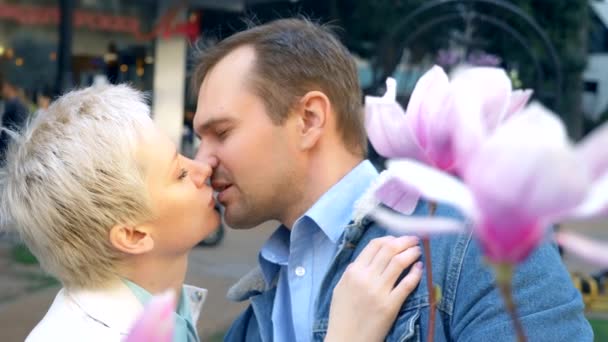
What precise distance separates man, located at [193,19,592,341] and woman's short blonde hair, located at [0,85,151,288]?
0.32m

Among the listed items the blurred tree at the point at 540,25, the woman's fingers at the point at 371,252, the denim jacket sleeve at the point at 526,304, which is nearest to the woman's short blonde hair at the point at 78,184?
the woman's fingers at the point at 371,252

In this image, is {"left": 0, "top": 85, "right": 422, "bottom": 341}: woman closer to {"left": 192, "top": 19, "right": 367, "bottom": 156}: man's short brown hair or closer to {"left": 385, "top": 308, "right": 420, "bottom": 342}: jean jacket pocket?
{"left": 385, "top": 308, "right": 420, "bottom": 342}: jean jacket pocket

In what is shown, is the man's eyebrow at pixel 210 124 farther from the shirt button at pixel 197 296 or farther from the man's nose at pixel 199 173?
the shirt button at pixel 197 296

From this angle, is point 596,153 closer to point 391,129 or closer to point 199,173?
point 391,129

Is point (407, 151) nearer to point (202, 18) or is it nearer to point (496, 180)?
point (496, 180)

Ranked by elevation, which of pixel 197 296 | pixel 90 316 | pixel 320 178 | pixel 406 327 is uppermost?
pixel 320 178

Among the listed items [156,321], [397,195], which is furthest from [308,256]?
[156,321]

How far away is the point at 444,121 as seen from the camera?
0.66 m

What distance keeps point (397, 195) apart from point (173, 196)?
0.96m

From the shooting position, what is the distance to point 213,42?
3.63 metres

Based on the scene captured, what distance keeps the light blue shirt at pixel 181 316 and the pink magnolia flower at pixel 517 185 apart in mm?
1201

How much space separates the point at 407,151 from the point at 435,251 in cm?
76

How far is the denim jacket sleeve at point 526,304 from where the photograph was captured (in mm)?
1302

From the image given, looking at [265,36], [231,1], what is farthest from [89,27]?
[265,36]
